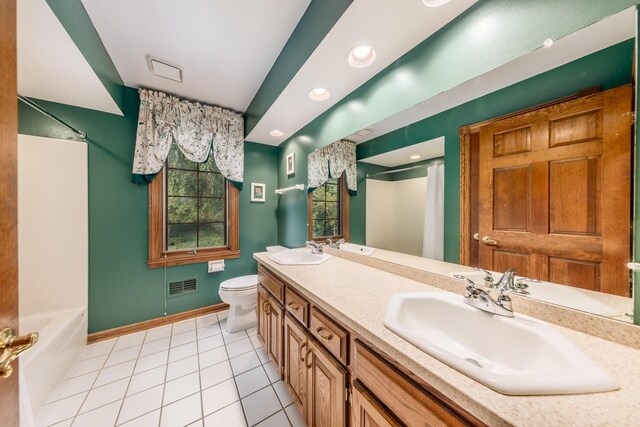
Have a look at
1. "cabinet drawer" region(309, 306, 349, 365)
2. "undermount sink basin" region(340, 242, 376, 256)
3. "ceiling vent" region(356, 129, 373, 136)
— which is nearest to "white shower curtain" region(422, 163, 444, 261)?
"undermount sink basin" region(340, 242, 376, 256)

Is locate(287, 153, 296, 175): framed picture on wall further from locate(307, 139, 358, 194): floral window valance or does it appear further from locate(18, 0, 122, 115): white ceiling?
locate(18, 0, 122, 115): white ceiling

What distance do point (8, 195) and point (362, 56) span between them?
1.49m

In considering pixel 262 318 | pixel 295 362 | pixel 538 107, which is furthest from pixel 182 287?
pixel 538 107

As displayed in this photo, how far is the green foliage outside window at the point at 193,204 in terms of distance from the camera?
2.39m

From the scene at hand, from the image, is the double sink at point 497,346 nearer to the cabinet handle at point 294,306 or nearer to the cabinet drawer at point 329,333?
the cabinet drawer at point 329,333

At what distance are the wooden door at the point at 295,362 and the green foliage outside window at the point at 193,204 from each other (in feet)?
5.79

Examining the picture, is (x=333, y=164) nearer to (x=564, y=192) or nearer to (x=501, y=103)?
(x=501, y=103)

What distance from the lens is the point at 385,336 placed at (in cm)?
67

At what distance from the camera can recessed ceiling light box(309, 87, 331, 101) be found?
159 cm

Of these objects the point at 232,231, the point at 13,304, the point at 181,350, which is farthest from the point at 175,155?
the point at 13,304

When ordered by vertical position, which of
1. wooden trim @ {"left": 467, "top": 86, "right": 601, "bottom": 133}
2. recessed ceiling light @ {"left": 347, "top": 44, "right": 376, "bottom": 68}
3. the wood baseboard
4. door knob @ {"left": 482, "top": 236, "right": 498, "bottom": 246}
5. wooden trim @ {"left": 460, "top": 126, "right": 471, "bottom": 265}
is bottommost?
the wood baseboard

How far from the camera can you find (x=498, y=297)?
79cm

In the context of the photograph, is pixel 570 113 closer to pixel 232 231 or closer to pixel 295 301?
pixel 295 301

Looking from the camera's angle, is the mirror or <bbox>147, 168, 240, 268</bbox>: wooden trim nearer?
the mirror
